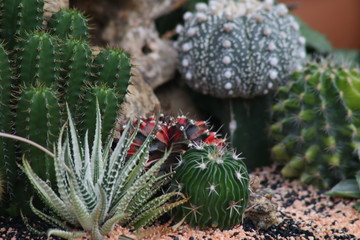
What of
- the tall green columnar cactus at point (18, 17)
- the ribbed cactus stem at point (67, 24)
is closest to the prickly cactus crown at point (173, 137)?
the ribbed cactus stem at point (67, 24)

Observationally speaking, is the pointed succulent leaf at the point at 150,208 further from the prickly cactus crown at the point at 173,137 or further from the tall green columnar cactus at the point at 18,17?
the tall green columnar cactus at the point at 18,17

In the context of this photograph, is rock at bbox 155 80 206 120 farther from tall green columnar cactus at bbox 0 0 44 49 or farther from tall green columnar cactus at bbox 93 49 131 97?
tall green columnar cactus at bbox 0 0 44 49

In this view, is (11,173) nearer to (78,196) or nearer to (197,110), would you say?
(78,196)

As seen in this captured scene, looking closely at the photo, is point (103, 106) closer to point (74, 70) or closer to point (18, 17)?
point (74, 70)

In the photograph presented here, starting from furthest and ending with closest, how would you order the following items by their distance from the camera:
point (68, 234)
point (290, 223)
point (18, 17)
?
point (290, 223)
point (18, 17)
point (68, 234)

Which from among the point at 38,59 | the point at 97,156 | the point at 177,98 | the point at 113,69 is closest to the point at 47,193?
the point at 97,156
